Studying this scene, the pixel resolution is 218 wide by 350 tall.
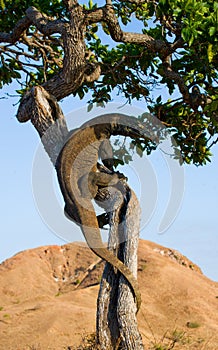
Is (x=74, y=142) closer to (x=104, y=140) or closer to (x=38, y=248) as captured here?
(x=104, y=140)

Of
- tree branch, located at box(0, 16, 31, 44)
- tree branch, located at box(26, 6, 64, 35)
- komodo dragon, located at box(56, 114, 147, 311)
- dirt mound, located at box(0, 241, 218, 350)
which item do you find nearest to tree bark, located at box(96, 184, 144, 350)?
komodo dragon, located at box(56, 114, 147, 311)

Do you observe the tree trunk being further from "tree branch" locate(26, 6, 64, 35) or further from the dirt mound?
the dirt mound

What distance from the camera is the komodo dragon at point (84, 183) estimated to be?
6961mm

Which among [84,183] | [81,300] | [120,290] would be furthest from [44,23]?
Answer: [81,300]

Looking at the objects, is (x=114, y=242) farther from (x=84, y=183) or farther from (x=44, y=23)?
(x=44, y=23)

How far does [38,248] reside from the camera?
22016mm

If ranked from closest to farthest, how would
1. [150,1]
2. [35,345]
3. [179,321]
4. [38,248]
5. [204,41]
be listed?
[204,41] → [150,1] → [35,345] → [179,321] → [38,248]

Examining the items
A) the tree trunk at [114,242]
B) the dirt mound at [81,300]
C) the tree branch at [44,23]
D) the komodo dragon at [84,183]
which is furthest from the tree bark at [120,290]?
the tree branch at [44,23]

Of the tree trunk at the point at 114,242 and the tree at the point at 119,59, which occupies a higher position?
the tree at the point at 119,59

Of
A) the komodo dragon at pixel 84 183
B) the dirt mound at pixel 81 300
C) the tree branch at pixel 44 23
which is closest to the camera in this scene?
the komodo dragon at pixel 84 183

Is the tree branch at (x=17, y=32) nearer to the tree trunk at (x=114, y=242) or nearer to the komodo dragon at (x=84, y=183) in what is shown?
the tree trunk at (x=114, y=242)

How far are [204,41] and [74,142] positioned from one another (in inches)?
89.7

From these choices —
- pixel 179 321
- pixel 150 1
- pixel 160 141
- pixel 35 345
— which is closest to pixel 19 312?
pixel 35 345

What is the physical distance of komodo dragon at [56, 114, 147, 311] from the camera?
274 inches
